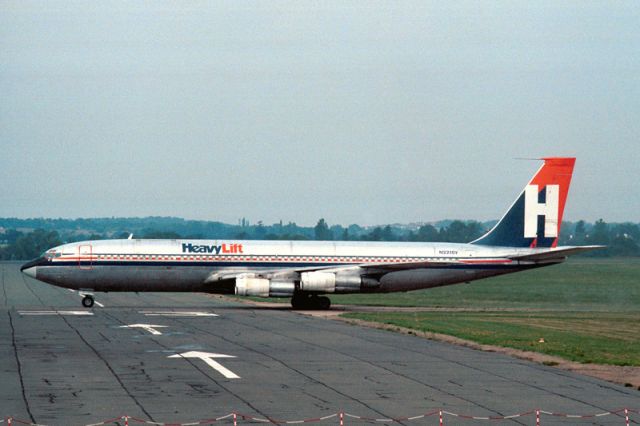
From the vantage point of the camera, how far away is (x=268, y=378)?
2786 centimetres

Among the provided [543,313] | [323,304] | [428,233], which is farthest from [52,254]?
[428,233]

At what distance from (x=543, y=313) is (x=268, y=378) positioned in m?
31.5

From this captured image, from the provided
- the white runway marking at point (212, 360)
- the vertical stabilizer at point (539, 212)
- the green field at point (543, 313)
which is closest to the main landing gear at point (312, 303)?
the green field at point (543, 313)

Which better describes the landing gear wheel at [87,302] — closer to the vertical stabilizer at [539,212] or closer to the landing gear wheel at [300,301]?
the landing gear wheel at [300,301]

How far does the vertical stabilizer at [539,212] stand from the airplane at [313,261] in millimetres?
57

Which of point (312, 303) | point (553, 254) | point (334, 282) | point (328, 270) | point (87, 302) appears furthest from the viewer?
point (553, 254)

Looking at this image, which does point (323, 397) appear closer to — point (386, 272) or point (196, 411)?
point (196, 411)

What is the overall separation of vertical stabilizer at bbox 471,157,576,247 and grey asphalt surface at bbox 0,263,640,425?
65.9 ft

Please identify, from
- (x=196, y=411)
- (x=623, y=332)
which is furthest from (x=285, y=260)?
(x=196, y=411)

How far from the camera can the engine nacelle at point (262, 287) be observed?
186 feet

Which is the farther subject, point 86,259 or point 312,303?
point 312,303

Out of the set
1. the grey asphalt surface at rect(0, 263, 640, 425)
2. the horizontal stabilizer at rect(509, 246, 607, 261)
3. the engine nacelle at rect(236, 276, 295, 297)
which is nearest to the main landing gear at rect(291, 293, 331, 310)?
the engine nacelle at rect(236, 276, 295, 297)

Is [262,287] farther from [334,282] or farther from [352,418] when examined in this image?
[352,418]

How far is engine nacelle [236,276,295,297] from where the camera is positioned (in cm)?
5681
